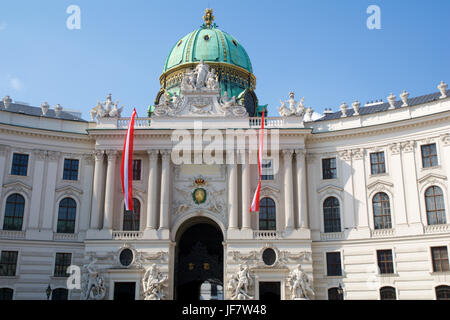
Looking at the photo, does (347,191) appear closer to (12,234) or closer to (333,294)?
(333,294)

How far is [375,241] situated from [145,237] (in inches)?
688

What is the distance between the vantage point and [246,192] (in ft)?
128

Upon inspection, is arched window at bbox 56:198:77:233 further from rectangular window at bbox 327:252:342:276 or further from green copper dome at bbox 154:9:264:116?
rectangular window at bbox 327:252:342:276

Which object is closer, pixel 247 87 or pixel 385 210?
pixel 385 210

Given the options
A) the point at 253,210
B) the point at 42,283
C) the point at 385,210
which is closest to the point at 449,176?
the point at 385,210

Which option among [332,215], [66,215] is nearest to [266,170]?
[332,215]

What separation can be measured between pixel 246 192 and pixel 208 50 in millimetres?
17500

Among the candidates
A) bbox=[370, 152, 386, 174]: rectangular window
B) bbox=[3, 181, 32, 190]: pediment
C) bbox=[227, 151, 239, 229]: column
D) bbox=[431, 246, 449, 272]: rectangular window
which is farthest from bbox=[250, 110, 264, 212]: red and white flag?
bbox=[3, 181, 32, 190]: pediment

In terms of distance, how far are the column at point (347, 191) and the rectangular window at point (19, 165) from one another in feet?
83.7

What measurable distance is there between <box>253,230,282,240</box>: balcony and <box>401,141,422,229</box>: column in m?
9.84

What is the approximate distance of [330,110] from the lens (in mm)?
50156

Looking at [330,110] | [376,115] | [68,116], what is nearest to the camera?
A: [376,115]

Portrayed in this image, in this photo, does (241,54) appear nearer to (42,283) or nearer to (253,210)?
(253,210)

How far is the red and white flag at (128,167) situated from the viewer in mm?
36719
